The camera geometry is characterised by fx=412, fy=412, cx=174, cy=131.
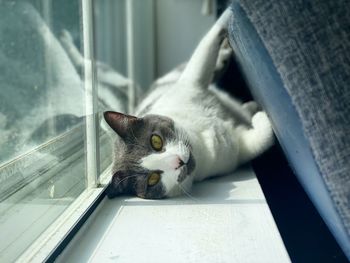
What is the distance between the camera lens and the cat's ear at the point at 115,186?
108 cm

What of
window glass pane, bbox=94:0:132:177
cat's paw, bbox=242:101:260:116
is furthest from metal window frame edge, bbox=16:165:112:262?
window glass pane, bbox=94:0:132:177

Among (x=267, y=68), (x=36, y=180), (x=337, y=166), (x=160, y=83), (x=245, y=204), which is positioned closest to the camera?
(x=337, y=166)

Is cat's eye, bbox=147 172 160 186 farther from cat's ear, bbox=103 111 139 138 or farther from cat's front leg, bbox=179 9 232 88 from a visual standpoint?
cat's front leg, bbox=179 9 232 88

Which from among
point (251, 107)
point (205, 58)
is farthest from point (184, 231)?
point (251, 107)

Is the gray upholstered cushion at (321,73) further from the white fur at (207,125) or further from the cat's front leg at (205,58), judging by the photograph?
the cat's front leg at (205,58)

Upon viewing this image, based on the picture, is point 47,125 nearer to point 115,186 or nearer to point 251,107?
point 115,186

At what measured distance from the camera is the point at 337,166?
0.61 m

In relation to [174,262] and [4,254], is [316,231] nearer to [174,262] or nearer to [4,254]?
[174,262]

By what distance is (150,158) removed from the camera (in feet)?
3.69

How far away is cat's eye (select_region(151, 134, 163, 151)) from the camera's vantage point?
115 centimetres

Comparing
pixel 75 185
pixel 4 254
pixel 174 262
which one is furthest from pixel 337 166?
pixel 75 185

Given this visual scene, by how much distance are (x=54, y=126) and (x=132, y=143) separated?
23 cm

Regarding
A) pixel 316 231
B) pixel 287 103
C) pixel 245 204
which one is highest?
pixel 287 103

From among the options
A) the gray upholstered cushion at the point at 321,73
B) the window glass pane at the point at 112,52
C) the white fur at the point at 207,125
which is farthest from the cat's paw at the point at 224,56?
the gray upholstered cushion at the point at 321,73
